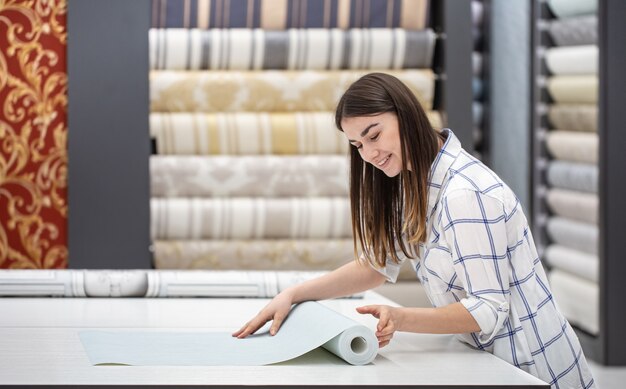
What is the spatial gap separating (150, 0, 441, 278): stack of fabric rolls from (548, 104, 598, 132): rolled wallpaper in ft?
2.89

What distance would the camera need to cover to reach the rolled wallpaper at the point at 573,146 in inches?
165

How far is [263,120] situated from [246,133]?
8 centimetres

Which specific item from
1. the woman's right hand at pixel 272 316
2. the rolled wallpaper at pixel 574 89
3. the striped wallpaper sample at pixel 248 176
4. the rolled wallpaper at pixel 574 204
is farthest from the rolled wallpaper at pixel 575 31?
the woman's right hand at pixel 272 316

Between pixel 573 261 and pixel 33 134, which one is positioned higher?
pixel 33 134

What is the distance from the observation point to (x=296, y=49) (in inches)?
144

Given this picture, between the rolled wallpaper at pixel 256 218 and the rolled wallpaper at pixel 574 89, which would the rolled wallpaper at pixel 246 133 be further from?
the rolled wallpaper at pixel 574 89

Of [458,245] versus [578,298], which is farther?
[578,298]

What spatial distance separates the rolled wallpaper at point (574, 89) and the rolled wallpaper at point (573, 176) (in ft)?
0.89

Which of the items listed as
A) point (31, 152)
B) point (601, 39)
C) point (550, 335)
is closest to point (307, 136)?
point (31, 152)

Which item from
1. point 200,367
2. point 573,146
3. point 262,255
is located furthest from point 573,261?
point 200,367

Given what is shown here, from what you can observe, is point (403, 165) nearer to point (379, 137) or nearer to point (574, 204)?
point (379, 137)

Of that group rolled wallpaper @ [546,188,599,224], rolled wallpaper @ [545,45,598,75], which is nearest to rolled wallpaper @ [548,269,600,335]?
rolled wallpaper @ [546,188,599,224]

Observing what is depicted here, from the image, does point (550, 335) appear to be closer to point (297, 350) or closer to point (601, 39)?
point (297, 350)

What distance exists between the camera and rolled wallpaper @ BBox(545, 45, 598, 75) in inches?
164
